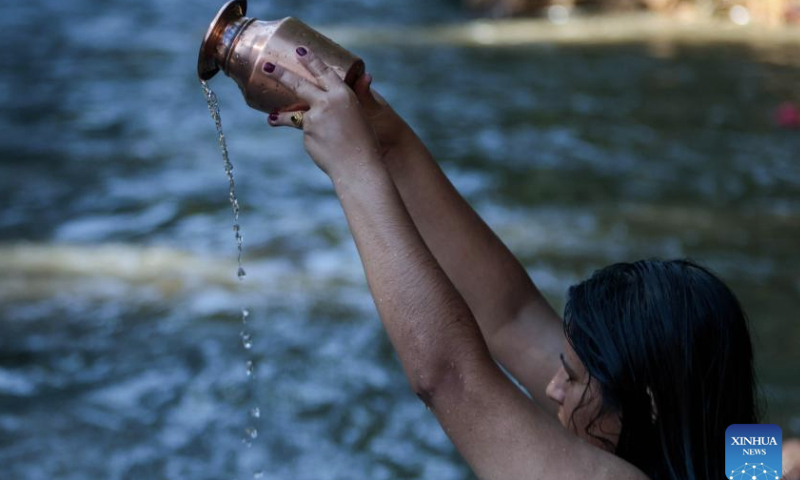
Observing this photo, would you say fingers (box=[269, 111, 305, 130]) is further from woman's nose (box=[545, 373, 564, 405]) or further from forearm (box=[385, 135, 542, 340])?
woman's nose (box=[545, 373, 564, 405])

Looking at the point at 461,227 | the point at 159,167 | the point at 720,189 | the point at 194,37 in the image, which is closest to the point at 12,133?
the point at 159,167

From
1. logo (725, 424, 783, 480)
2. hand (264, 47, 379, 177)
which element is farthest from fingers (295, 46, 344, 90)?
logo (725, 424, 783, 480)

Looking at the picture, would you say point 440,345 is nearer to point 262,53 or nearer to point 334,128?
point 334,128

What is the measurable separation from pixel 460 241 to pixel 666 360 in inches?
17.4

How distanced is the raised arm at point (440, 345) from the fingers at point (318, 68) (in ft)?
0.26

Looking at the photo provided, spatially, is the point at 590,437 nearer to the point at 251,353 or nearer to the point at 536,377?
the point at 536,377

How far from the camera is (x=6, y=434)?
3611mm

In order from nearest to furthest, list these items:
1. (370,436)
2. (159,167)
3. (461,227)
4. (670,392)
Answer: (670,392)
(461,227)
(370,436)
(159,167)

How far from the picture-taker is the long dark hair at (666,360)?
147 centimetres

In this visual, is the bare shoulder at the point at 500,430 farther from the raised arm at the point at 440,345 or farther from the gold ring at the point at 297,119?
the gold ring at the point at 297,119

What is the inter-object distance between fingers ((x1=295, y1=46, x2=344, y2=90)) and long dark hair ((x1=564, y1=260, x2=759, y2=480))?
42cm

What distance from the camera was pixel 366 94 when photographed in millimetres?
1688

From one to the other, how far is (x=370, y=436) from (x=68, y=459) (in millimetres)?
916

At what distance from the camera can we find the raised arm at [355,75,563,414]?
1774 millimetres
